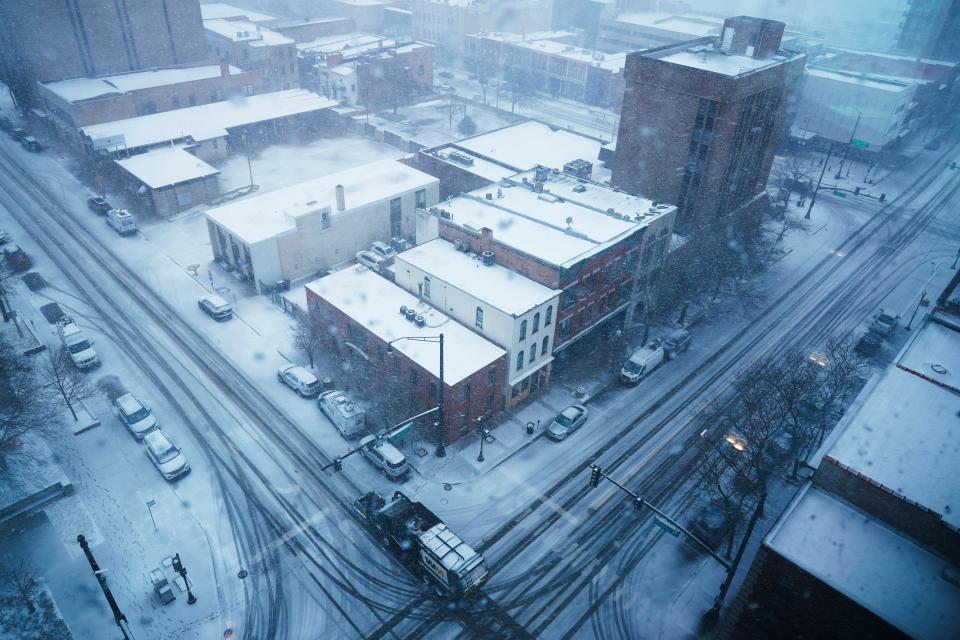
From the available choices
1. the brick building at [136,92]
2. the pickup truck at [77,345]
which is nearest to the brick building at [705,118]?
the pickup truck at [77,345]

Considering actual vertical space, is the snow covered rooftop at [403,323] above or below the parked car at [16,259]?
above

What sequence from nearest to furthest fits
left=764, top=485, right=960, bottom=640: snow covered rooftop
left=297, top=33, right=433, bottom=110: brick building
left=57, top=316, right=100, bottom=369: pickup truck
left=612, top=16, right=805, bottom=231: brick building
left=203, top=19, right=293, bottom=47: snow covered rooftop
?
left=764, top=485, right=960, bottom=640: snow covered rooftop < left=57, top=316, right=100, bottom=369: pickup truck < left=612, top=16, right=805, bottom=231: brick building < left=297, top=33, right=433, bottom=110: brick building < left=203, top=19, right=293, bottom=47: snow covered rooftop

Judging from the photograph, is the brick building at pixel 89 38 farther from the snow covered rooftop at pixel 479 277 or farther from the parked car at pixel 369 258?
the snow covered rooftop at pixel 479 277

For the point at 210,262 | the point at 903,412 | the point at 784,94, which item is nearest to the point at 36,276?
the point at 210,262

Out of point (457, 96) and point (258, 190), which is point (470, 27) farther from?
point (258, 190)

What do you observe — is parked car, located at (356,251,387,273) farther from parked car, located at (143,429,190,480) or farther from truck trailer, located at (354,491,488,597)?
truck trailer, located at (354,491,488,597)

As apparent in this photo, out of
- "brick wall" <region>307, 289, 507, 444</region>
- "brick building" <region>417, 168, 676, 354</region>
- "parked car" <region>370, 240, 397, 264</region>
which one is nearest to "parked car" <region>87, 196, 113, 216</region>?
"parked car" <region>370, 240, 397, 264</region>
